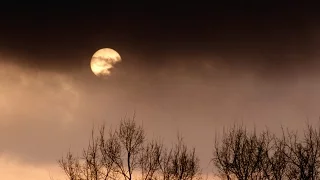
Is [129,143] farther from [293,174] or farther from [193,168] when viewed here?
[293,174]

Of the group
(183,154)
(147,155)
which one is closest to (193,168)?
(183,154)

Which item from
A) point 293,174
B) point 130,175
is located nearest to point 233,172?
point 293,174

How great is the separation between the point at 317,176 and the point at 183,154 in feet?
32.8

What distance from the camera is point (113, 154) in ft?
117

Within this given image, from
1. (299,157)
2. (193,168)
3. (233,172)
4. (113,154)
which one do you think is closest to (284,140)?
(299,157)

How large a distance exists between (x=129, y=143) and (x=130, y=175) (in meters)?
2.44

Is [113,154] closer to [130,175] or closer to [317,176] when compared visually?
[130,175]

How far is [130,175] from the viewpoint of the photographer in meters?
34.9

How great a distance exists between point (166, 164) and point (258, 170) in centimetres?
698

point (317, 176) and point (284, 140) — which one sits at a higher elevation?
point (284, 140)

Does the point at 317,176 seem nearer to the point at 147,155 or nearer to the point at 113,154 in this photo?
the point at 147,155

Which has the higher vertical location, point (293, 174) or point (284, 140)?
point (284, 140)

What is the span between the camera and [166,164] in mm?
37062

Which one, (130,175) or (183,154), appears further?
(183,154)
